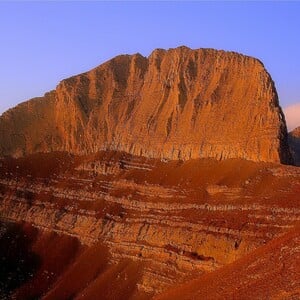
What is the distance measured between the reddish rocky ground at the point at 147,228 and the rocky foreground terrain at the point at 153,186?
0.12m

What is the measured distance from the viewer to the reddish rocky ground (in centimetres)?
5000

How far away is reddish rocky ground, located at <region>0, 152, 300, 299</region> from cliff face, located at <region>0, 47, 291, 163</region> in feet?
5.97

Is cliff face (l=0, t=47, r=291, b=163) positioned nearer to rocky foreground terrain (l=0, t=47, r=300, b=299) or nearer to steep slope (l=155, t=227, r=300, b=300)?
rocky foreground terrain (l=0, t=47, r=300, b=299)

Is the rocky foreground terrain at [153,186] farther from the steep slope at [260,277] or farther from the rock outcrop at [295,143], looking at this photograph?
the rock outcrop at [295,143]

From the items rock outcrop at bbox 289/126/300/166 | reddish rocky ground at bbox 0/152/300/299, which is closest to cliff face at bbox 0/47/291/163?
reddish rocky ground at bbox 0/152/300/299

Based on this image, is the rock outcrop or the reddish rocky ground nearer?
the reddish rocky ground

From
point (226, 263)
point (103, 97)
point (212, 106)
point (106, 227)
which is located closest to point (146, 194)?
point (106, 227)

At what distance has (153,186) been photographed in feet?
227

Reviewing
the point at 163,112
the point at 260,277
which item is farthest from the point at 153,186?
the point at 260,277

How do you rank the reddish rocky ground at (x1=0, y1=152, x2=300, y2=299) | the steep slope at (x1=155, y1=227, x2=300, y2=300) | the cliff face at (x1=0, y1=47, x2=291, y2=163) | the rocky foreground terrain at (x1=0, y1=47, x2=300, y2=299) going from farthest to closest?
the cliff face at (x1=0, y1=47, x2=291, y2=163) → the rocky foreground terrain at (x1=0, y1=47, x2=300, y2=299) → the reddish rocky ground at (x1=0, y1=152, x2=300, y2=299) → the steep slope at (x1=155, y1=227, x2=300, y2=300)

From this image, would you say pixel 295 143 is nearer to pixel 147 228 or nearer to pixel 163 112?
pixel 163 112

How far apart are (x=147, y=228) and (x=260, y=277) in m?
20.7

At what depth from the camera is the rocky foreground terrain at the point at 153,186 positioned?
55.2 metres

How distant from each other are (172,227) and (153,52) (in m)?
30.4
